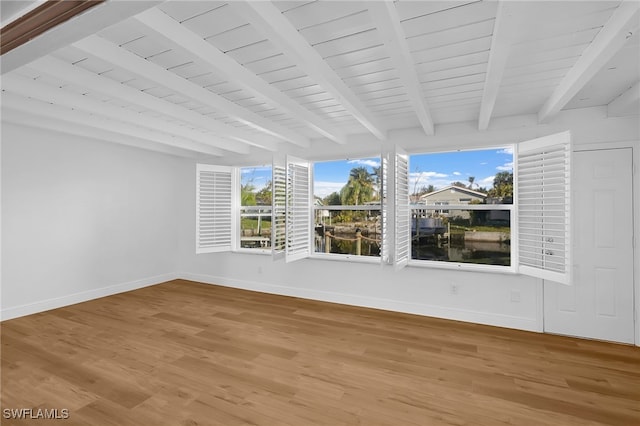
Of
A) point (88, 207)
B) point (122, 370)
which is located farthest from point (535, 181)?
point (88, 207)

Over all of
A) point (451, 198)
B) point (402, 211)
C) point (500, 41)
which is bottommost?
point (402, 211)

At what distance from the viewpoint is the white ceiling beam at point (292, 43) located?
151 cm

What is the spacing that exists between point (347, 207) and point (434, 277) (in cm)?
152

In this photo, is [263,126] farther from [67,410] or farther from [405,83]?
[67,410]

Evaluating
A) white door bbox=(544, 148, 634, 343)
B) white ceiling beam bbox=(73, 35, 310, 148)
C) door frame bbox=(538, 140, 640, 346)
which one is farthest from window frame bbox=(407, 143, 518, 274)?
white ceiling beam bbox=(73, 35, 310, 148)

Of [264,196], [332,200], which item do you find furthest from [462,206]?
[264,196]

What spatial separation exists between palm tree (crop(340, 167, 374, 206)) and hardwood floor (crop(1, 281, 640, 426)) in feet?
5.33

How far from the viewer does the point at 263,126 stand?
3.53 m

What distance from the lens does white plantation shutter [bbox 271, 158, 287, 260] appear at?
4.14 meters

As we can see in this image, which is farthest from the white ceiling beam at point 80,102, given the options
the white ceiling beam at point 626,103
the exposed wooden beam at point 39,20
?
the white ceiling beam at point 626,103

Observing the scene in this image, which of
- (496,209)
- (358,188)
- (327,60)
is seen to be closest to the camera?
(327,60)

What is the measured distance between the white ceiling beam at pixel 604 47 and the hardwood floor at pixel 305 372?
2.29 m

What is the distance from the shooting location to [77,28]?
141 centimetres

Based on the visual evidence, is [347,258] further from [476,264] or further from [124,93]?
[124,93]
